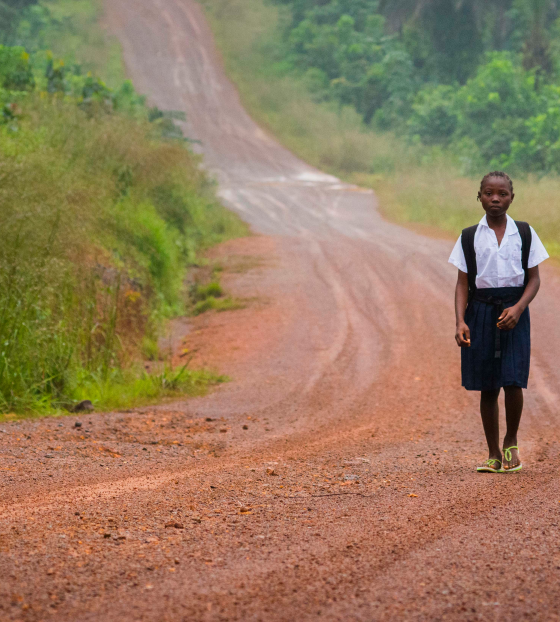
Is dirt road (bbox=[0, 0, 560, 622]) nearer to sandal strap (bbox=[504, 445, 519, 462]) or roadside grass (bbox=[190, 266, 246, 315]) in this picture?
sandal strap (bbox=[504, 445, 519, 462])

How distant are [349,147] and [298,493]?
A: 1137 inches

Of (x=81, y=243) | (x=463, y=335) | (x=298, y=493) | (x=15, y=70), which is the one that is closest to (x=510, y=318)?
(x=463, y=335)

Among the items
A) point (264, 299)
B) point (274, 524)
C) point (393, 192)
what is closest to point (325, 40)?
point (393, 192)

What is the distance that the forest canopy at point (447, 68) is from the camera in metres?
27.7

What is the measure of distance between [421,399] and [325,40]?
3649 cm

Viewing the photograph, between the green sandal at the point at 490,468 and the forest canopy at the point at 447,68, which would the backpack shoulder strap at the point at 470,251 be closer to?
the green sandal at the point at 490,468

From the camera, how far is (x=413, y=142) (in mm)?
33094

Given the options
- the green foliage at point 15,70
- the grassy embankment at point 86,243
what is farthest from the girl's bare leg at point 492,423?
the green foliage at point 15,70

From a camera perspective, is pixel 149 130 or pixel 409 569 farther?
pixel 149 130

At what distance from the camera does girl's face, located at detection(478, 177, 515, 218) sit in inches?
174

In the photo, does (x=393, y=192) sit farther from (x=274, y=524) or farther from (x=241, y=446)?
(x=274, y=524)

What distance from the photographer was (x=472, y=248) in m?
4.51

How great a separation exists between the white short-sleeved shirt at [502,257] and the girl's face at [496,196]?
0.32ft

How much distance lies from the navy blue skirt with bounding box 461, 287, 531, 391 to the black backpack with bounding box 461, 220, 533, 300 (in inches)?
3.4
